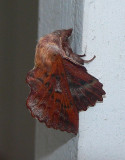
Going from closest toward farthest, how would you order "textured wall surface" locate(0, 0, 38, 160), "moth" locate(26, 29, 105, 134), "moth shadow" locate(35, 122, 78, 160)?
"moth" locate(26, 29, 105, 134)
"moth shadow" locate(35, 122, 78, 160)
"textured wall surface" locate(0, 0, 38, 160)

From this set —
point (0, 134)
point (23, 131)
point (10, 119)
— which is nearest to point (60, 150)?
point (23, 131)

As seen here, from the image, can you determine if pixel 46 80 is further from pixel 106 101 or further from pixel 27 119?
pixel 27 119

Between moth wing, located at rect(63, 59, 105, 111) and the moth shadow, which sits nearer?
moth wing, located at rect(63, 59, 105, 111)

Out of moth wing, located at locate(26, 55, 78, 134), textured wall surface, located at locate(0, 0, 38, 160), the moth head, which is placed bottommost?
textured wall surface, located at locate(0, 0, 38, 160)

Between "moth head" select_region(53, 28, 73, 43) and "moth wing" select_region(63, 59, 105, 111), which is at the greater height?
"moth head" select_region(53, 28, 73, 43)

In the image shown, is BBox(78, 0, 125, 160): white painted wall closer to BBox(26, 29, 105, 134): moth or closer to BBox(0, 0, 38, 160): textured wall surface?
BBox(26, 29, 105, 134): moth

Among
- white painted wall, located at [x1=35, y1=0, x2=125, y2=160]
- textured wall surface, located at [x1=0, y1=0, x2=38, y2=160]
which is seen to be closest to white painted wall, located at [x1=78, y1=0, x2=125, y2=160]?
white painted wall, located at [x1=35, y1=0, x2=125, y2=160]

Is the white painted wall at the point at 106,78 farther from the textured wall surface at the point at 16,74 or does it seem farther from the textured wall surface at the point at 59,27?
the textured wall surface at the point at 16,74
